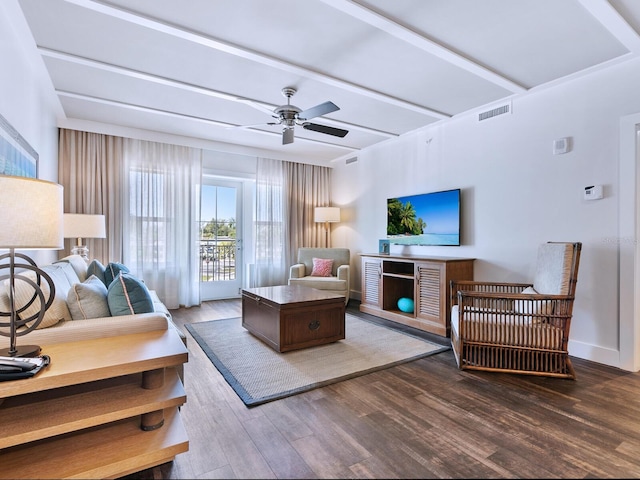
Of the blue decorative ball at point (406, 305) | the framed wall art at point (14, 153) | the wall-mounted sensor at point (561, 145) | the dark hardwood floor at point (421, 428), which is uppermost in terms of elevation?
the wall-mounted sensor at point (561, 145)

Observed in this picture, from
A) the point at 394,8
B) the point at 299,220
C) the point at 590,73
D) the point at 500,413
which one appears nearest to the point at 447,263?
the point at 500,413

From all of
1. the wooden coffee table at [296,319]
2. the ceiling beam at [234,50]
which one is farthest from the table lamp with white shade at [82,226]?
the ceiling beam at [234,50]

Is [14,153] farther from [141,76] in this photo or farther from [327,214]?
[327,214]

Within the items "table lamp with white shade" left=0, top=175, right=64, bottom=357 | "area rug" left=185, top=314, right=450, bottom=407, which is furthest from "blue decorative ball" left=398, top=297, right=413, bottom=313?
"table lamp with white shade" left=0, top=175, right=64, bottom=357

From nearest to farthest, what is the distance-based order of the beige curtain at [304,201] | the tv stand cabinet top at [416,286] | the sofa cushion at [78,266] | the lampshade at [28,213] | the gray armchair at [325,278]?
the lampshade at [28,213], the sofa cushion at [78,266], the tv stand cabinet top at [416,286], the gray armchair at [325,278], the beige curtain at [304,201]

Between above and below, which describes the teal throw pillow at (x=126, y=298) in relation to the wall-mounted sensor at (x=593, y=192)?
below

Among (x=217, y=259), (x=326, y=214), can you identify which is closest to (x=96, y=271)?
(x=217, y=259)

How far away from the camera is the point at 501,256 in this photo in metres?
3.45

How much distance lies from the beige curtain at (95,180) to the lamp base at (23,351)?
3134mm

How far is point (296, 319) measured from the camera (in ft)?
9.52

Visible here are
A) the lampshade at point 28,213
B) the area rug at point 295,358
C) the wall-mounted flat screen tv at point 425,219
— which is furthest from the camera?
the wall-mounted flat screen tv at point 425,219

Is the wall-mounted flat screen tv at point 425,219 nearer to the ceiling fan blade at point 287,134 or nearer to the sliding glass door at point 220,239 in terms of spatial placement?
the ceiling fan blade at point 287,134

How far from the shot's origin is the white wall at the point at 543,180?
265 centimetres

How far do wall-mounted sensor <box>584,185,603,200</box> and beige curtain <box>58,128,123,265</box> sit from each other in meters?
5.14
